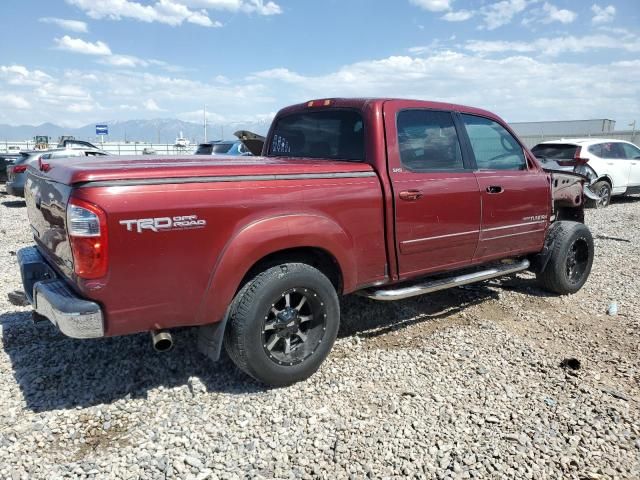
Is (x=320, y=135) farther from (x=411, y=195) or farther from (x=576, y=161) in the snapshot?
(x=576, y=161)

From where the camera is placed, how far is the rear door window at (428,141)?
3879 millimetres

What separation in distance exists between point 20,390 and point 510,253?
4.07m

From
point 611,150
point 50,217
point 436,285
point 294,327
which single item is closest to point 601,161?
point 611,150

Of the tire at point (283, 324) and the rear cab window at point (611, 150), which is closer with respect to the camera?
the tire at point (283, 324)

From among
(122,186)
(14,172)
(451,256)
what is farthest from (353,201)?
(14,172)

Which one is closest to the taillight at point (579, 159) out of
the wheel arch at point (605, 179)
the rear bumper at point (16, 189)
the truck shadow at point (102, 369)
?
the wheel arch at point (605, 179)

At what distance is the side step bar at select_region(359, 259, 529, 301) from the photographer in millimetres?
3756

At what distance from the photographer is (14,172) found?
39.3 feet

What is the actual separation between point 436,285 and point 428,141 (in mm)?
1144

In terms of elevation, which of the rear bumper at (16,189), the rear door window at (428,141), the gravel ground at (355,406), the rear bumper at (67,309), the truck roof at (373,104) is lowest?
the gravel ground at (355,406)

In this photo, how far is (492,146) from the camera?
4668 millimetres

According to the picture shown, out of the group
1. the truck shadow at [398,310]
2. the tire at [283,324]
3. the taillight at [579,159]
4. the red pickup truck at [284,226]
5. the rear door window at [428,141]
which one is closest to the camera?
the red pickup truck at [284,226]

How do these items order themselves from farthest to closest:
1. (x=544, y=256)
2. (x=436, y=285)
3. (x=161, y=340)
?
(x=544, y=256) < (x=436, y=285) < (x=161, y=340)

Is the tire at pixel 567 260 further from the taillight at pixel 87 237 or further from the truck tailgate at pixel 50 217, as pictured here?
the truck tailgate at pixel 50 217
